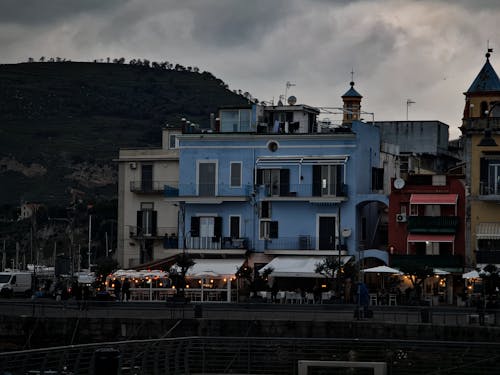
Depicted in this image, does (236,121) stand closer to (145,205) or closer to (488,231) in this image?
(145,205)

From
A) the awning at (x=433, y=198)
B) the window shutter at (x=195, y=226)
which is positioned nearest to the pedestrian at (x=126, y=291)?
the window shutter at (x=195, y=226)

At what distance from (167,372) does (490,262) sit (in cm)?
4622

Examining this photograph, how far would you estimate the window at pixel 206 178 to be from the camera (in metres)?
85.5

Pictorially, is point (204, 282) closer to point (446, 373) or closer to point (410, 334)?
point (410, 334)

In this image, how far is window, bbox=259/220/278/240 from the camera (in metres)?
84.6

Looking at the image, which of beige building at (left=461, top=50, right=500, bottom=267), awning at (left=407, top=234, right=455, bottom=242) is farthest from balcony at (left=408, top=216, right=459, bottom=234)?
beige building at (left=461, top=50, right=500, bottom=267)

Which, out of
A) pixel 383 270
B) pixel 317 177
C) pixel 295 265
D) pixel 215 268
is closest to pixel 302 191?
pixel 317 177

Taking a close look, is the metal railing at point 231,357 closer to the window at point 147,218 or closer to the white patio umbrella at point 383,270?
the white patio umbrella at point 383,270

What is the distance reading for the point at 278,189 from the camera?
3327 inches

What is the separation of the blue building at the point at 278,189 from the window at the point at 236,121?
9 cm

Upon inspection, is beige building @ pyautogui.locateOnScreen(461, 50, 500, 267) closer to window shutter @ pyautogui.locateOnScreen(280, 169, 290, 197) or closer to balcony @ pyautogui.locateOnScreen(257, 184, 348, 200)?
balcony @ pyautogui.locateOnScreen(257, 184, 348, 200)

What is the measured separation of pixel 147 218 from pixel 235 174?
25.5ft

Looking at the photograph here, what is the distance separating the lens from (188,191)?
282 ft

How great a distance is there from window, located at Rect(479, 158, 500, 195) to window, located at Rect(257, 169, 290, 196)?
11.2 m
